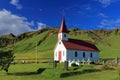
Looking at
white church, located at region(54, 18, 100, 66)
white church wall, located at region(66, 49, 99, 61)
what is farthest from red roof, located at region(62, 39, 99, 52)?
white church wall, located at region(66, 49, 99, 61)

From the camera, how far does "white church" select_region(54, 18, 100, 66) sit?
72000 millimetres

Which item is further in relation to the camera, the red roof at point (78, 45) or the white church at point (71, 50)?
the red roof at point (78, 45)

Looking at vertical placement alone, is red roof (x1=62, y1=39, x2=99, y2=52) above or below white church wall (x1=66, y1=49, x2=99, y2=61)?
above

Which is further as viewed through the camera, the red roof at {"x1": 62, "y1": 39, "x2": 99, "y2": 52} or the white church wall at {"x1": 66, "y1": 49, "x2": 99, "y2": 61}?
the red roof at {"x1": 62, "y1": 39, "x2": 99, "y2": 52}

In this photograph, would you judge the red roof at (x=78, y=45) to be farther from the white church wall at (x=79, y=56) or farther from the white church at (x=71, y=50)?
the white church wall at (x=79, y=56)

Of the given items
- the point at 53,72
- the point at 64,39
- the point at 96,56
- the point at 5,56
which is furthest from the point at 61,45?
the point at 53,72

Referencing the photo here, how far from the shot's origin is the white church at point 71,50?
72.0 meters

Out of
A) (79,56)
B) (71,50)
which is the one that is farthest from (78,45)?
(71,50)

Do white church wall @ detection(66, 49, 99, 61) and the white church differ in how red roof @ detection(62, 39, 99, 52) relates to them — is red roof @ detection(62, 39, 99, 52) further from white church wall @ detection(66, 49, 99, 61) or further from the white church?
white church wall @ detection(66, 49, 99, 61)

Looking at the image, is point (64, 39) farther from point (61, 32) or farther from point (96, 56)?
point (96, 56)

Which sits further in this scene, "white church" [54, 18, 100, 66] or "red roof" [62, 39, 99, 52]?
"red roof" [62, 39, 99, 52]

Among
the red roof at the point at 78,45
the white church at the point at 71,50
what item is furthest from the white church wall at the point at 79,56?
the red roof at the point at 78,45

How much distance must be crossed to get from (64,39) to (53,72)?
3612 cm

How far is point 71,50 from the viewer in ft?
237
